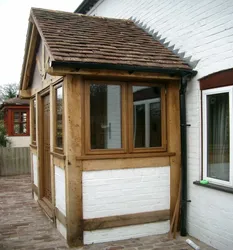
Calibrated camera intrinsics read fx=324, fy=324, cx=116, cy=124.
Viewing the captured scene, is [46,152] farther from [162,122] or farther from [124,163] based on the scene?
[162,122]

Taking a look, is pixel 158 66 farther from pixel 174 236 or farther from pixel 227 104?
pixel 174 236

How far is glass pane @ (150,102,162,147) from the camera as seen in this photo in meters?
6.24

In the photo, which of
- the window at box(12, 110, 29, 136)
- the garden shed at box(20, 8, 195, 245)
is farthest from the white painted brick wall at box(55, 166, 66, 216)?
the window at box(12, 110, 29, 136)

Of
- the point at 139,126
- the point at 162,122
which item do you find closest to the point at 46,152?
the point at 139,126

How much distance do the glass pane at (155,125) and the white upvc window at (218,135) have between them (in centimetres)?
87

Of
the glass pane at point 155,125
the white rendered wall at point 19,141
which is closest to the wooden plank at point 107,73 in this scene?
the glass pane at point 155,125

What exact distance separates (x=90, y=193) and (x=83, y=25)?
12.5 ft

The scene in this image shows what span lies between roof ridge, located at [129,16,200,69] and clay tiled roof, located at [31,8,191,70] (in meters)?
0.10

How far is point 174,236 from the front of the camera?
6.00m

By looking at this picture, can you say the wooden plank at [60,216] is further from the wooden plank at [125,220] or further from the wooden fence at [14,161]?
the wooden fence at [14,161]

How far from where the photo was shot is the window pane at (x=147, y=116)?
615 cm

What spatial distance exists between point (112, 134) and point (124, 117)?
0.38 metres

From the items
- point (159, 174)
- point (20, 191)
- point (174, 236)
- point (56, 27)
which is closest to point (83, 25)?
point (56, 27)

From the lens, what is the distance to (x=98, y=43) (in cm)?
630
